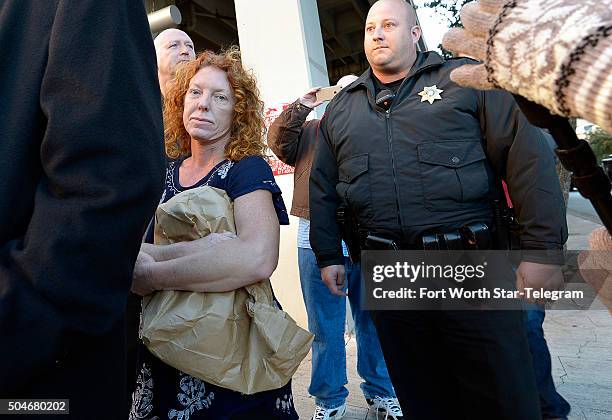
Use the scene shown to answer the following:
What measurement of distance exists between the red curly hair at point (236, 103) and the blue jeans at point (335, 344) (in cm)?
141

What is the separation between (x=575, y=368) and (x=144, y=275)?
3190mm

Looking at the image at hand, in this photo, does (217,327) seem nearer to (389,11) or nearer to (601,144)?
(389,11)

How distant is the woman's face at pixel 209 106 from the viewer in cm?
152

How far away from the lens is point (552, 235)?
1.55 metres

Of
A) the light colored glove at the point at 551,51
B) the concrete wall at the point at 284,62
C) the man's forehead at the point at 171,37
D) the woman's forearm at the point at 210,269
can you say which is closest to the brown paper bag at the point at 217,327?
the woman's forearm at the point at 210,269

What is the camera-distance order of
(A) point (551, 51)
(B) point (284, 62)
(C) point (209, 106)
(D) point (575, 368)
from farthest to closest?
1. (B) point (284, 62)
2. (D) point (575, 368)
3. (C) point (209, 106)
4. (A) point (551, 51)

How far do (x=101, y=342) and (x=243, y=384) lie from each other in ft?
1.60

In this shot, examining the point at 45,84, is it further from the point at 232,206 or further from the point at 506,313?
the point at 506,313

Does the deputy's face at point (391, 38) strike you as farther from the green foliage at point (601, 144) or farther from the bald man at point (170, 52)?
Result: the green foliage at point (601, 144)

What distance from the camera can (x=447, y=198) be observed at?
5.20 feet

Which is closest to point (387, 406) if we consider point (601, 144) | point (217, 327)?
point (217, 327)

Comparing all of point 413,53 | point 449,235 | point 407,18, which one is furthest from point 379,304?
point 407,18

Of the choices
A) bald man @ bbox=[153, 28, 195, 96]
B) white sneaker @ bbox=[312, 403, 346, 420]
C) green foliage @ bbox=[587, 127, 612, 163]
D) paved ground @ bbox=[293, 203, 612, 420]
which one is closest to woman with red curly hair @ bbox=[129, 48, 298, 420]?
bald man @ bbox=[153, 28, 195, 96]

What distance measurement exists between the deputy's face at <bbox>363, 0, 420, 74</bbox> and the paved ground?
2076 mm
